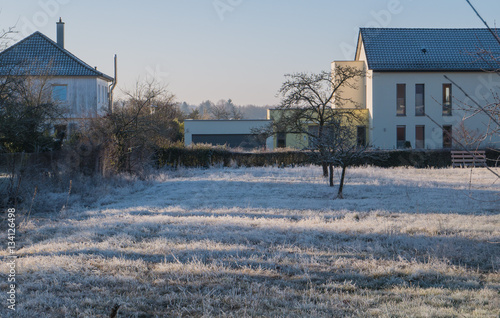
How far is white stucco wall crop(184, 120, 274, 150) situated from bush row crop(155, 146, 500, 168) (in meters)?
13.8

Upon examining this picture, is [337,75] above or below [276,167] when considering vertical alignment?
above

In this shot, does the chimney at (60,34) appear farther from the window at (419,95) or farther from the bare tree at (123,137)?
the window at (419,95)

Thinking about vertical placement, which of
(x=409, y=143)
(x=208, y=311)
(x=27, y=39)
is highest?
(x=27, y=39)

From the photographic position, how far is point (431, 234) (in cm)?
930

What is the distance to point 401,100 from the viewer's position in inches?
1569

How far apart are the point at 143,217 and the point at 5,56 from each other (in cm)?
713

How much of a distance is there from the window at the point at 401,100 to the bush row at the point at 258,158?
9113 mm

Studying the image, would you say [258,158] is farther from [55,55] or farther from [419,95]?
[55,55]

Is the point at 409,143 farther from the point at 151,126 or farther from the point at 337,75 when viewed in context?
the point at 151,126

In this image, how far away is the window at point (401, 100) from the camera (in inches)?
1558

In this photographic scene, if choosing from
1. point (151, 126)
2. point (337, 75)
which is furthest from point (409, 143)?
point (151, 126)

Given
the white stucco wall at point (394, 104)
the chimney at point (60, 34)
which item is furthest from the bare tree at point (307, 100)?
the chimney at point (60, 34)

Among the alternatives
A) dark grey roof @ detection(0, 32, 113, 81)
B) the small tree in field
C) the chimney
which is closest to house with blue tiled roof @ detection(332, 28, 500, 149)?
dark grey roof @ detection(0, 32, 113, 81)

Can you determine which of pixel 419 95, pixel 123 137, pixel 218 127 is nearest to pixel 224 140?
pixel 218 127
